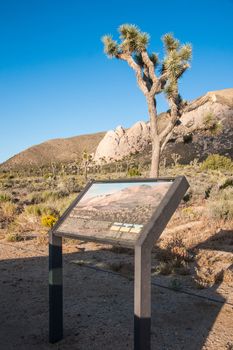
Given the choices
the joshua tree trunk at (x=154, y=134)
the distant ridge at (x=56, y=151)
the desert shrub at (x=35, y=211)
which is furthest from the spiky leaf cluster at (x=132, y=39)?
the distant ridge at (x=56, y=151)

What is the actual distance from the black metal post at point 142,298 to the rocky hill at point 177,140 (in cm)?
1320

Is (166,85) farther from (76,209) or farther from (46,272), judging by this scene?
(76,209)

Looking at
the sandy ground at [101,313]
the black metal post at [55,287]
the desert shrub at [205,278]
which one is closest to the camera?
the black metal post at [55,287]

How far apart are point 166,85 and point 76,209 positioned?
12.0 m

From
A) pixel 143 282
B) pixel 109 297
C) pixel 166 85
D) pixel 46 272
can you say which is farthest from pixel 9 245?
pixel 166 85

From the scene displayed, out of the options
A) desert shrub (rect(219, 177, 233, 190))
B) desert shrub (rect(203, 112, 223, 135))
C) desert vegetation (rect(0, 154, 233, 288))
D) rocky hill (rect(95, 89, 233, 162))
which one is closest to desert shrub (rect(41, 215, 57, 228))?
desert vegetation (rect(0, 154, 233, 288))

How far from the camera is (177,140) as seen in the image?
20.7 meters

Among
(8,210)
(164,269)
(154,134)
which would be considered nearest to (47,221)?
(8,210)

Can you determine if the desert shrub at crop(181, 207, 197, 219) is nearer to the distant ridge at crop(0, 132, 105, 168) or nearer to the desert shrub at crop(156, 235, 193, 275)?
the desert shrub at crop(156, 235, 193, 275)

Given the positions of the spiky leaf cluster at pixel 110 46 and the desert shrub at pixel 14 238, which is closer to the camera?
the desert shrub at pixel 14 238

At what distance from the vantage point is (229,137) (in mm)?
60375

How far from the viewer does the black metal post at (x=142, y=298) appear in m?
2.91

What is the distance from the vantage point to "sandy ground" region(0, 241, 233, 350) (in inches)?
151

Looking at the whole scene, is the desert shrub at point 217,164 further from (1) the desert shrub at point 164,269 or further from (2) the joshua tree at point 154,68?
(1) the desert shrub at point 164,269
